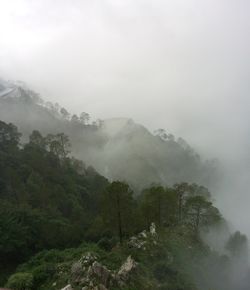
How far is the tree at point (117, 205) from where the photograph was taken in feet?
160

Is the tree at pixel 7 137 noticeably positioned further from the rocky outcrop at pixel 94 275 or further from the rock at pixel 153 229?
the rocky outcrop at pixel 94 275

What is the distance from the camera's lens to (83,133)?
15350 centimetres

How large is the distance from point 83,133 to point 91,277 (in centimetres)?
12151

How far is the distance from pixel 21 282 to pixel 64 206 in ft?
113

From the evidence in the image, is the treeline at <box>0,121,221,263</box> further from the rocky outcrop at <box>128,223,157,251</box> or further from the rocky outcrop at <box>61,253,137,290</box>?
the rocky outcrop at <box>61,253,137,290</box>

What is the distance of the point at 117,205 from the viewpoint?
4900 centimetres

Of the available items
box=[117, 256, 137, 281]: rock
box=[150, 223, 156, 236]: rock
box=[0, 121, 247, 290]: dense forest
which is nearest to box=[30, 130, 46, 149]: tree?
box=[0, 121, 247, 290]: dense forest

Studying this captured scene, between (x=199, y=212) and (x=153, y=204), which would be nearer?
(x=153, y=204)

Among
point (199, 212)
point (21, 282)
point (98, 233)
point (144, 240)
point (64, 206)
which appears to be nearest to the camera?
point (21, 282)

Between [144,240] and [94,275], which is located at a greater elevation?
[144,240]

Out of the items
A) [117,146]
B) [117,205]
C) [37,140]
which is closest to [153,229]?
[117,205]

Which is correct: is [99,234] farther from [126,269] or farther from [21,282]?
[21,282]

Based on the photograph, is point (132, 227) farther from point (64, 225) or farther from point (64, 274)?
point (64, 274)

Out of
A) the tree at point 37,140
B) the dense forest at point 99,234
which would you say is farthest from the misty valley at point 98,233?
the tree at point 37,140
